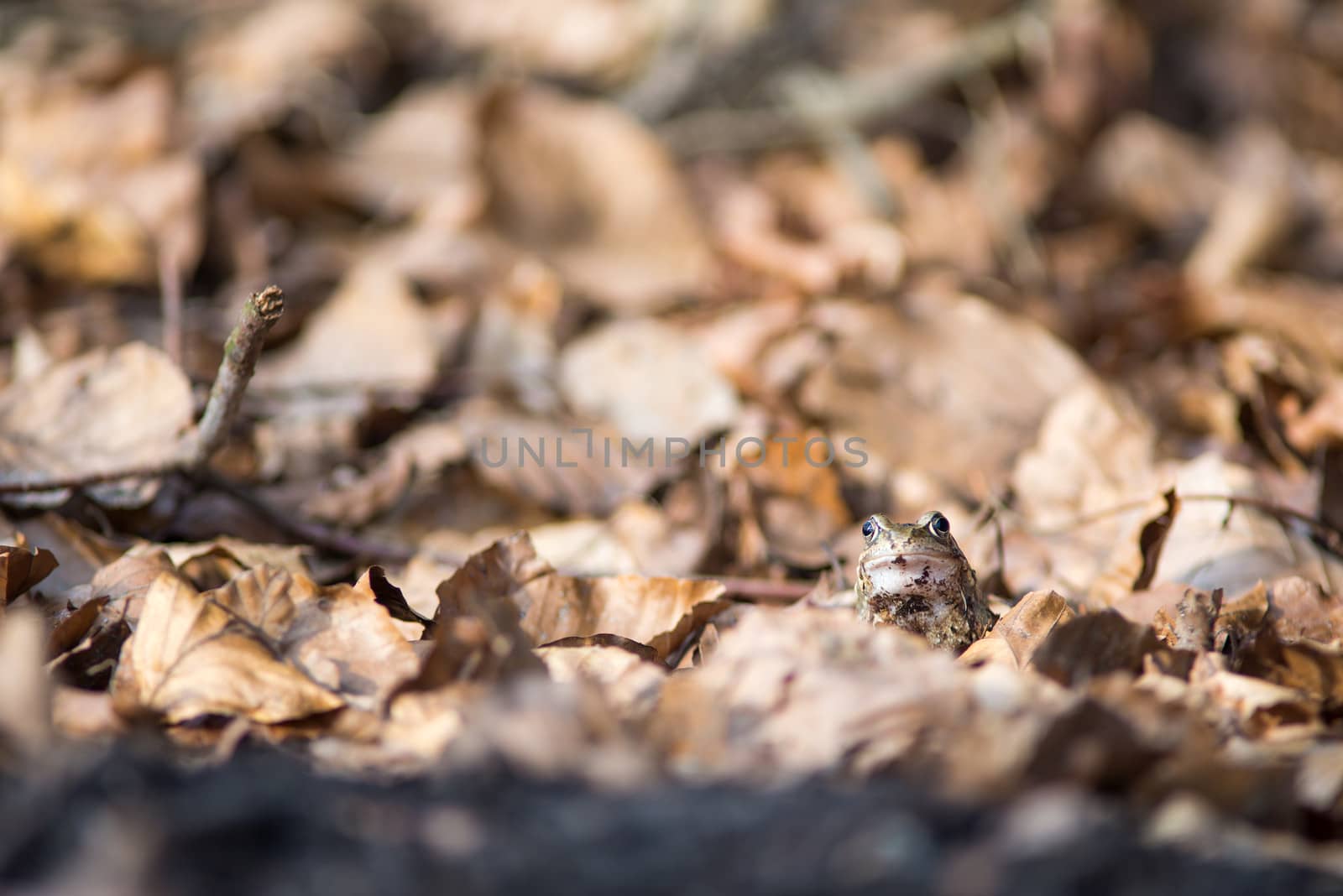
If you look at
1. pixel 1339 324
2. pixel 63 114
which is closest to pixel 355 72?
pixel 63 114

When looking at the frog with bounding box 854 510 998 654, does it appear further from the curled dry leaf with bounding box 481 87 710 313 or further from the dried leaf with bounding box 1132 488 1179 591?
the curled dry leaf with bounding box 481 87 710 313

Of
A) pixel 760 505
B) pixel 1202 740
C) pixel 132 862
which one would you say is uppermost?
pixel 132 862

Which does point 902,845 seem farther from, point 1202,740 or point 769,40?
point 769,40

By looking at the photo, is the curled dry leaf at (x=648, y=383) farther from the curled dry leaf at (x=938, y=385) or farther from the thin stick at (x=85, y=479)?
the thin stick at (x=85, y=479)

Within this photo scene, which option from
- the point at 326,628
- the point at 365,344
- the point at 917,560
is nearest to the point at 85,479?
the point at 326,628

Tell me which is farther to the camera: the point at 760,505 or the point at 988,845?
the point at 760,505

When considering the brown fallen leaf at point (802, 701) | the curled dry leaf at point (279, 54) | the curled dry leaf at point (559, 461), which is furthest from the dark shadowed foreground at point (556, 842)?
the curled dry leaf at point (279, 54)

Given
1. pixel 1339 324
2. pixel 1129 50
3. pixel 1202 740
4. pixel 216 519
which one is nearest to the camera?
pixel 1202 740
